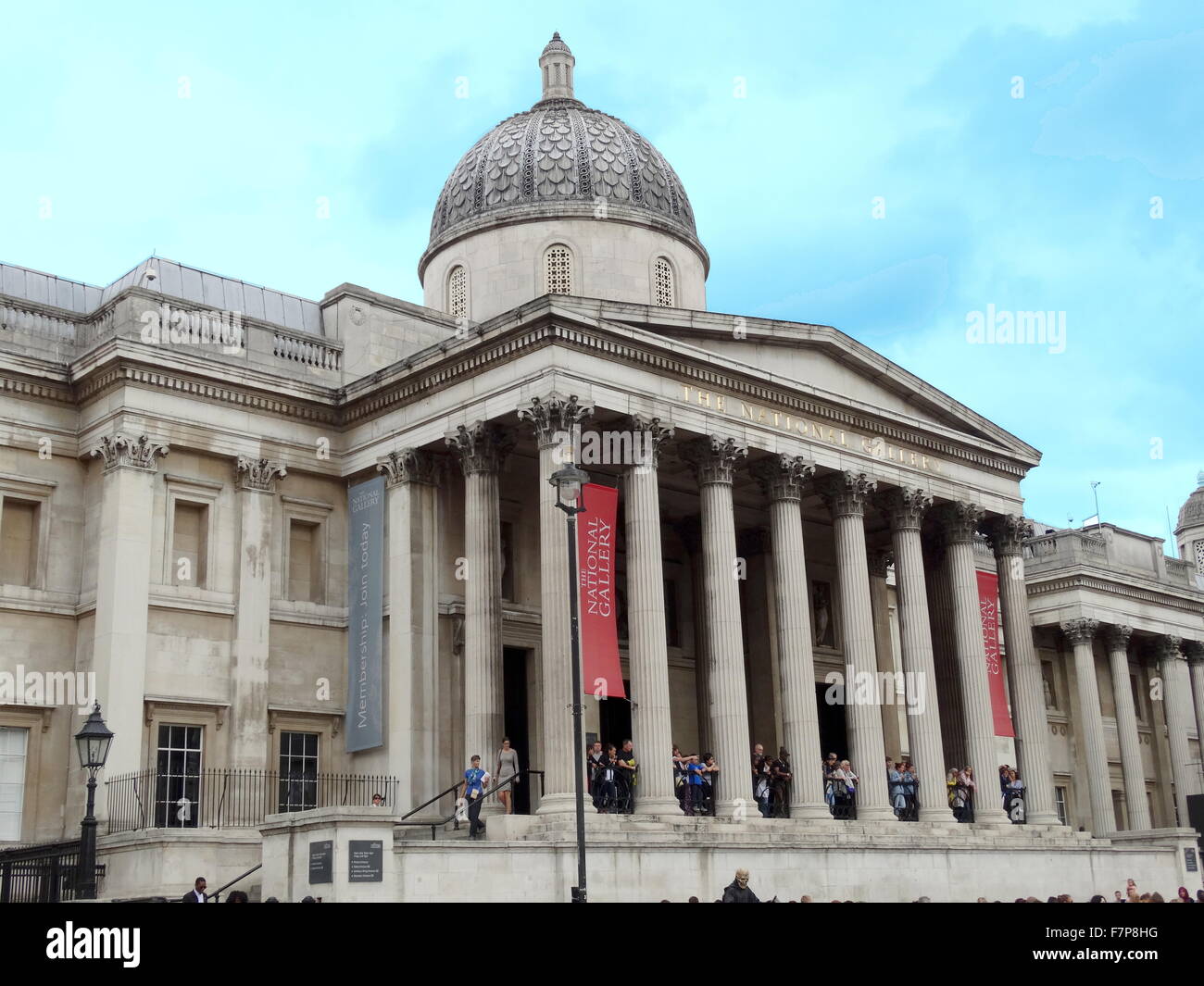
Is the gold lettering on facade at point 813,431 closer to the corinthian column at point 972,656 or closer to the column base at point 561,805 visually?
the corinthian column at point 972,656

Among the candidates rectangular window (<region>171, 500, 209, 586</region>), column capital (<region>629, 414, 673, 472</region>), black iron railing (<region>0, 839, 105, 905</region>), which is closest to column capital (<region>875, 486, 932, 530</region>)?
column capital (<region>629, 414, 673, 472</region>)

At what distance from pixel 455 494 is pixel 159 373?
21.3 ft

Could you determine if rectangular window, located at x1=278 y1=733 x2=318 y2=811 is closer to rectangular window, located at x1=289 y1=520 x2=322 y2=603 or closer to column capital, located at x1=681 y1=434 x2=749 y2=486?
rectangular window, located at x1=289 y1=520 x2=322 y2=603

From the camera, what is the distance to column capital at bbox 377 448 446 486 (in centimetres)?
3020

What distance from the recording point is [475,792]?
2534 cm

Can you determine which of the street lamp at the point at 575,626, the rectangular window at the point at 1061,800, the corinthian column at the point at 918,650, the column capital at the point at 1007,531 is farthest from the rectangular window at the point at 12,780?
the rectangular window at the point at 1061,800

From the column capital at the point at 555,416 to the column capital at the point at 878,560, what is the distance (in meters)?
14.7

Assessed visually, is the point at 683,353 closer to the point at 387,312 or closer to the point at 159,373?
the point at 387,312

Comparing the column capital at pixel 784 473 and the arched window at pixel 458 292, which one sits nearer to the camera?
the column capital at pixel 784 473

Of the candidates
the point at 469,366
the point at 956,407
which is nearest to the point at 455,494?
the point at 469,366

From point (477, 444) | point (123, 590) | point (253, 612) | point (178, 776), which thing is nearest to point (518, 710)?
point (253, 612)

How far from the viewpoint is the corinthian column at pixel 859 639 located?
103ft

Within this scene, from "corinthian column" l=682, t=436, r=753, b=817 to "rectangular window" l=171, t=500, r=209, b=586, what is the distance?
1014 centimetres

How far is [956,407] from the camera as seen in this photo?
118 feet
